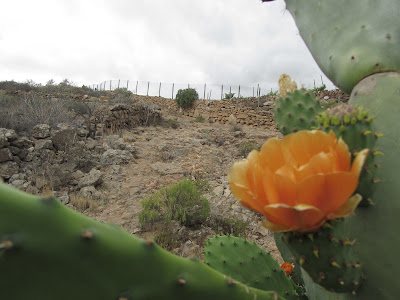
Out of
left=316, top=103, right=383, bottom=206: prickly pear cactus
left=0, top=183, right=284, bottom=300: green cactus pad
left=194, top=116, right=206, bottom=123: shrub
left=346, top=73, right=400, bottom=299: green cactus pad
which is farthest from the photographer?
left=194, top=116, right=206, bottom=123: shrub

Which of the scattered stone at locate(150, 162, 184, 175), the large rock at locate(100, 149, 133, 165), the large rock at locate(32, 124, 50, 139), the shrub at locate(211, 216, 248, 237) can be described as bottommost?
the shrub at locate(211, 216, 248, 237)

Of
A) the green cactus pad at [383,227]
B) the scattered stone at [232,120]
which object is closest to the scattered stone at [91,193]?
the green cactus pad at [383,227]

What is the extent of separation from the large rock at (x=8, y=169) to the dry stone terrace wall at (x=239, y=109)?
10257mm

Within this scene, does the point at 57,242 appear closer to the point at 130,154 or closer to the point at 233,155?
the point at 130,154

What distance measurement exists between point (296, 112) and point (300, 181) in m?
0.75

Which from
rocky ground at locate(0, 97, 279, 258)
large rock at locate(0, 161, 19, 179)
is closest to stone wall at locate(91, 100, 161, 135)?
rocky ground at locate(0, 97, 279, 258)

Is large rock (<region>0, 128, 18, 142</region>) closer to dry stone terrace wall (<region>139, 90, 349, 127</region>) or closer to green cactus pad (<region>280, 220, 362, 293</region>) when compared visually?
green cactus pad (<region>280, 220, 362, 293</region>)

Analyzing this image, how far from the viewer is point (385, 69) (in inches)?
40.8

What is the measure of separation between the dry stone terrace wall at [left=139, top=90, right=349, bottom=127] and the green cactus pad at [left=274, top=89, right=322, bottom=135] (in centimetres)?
1319

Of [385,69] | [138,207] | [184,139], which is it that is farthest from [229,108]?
[385,69]

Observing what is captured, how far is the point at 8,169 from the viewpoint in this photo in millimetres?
5617

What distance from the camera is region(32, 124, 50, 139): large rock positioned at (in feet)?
22.3

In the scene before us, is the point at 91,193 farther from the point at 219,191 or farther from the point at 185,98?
the point at 185,98

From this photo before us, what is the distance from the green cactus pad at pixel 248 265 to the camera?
1377mm
